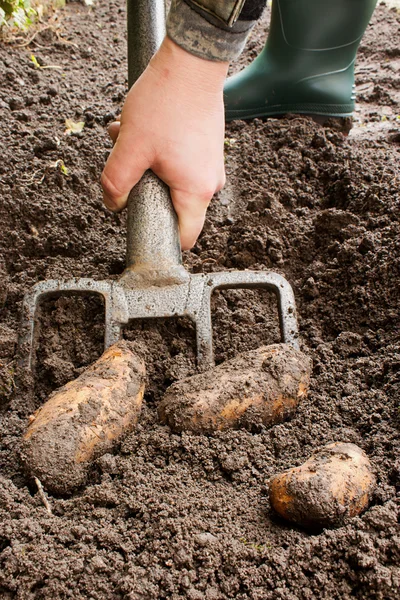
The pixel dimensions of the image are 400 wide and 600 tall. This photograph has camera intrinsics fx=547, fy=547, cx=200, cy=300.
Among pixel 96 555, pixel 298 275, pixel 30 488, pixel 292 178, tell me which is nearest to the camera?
pixel 96 555

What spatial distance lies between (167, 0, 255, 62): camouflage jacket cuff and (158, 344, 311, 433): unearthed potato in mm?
860

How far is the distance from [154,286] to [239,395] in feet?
1.58

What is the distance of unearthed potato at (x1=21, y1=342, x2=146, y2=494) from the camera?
125 centimetres

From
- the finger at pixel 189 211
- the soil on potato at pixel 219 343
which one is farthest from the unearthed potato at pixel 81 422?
the finger at pixel 189 211

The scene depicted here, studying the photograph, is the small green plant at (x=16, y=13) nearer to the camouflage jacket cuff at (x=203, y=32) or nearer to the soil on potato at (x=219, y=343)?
the soil on potato at (x=219, y=343)

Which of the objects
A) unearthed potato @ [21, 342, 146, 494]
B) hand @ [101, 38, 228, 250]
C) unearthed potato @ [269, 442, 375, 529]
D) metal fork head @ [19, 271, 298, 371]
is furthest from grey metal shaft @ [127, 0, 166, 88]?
unearthed potato @ [269, 442, 375, 529]

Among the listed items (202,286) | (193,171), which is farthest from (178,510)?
(193,171)

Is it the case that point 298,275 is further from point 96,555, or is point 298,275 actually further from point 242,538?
point 96,555

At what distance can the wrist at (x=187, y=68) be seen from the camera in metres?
1.54

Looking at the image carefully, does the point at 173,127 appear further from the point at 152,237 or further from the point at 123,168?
the point at 152,237

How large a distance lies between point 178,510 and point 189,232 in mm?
929

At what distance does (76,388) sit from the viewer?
1373 millimetres

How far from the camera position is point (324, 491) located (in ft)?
3.70

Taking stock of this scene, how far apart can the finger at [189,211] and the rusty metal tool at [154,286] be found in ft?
0.08
